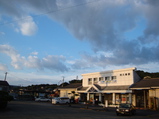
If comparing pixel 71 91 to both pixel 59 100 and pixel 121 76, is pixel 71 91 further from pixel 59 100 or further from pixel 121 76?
pixel 121 76

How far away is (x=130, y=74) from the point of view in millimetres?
33594

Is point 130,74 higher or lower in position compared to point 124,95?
higher

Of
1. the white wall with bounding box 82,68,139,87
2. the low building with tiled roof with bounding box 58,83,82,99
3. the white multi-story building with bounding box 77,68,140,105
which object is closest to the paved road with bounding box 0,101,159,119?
the white multi-story building with bounding box 77,68,140,105

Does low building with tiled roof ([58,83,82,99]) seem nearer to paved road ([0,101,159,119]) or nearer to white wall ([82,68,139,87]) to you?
white wall ([82,68,139,87])

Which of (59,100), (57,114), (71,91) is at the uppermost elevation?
(71,91)

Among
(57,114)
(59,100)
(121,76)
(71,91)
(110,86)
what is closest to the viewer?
(57,114)

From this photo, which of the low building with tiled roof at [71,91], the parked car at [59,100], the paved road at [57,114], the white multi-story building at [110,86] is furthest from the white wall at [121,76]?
the paved road at [57,114]

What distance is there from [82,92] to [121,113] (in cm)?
2193

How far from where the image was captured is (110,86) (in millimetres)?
36438

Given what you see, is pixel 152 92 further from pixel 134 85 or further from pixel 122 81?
pixel 122 81

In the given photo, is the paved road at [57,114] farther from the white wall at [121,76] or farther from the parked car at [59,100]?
the parked car at [59,100]

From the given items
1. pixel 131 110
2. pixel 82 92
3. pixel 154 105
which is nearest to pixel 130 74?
pixel 154 105

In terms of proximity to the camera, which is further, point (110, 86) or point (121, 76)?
point (110, 86)

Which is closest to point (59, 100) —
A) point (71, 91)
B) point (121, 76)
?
point (71, 91)
